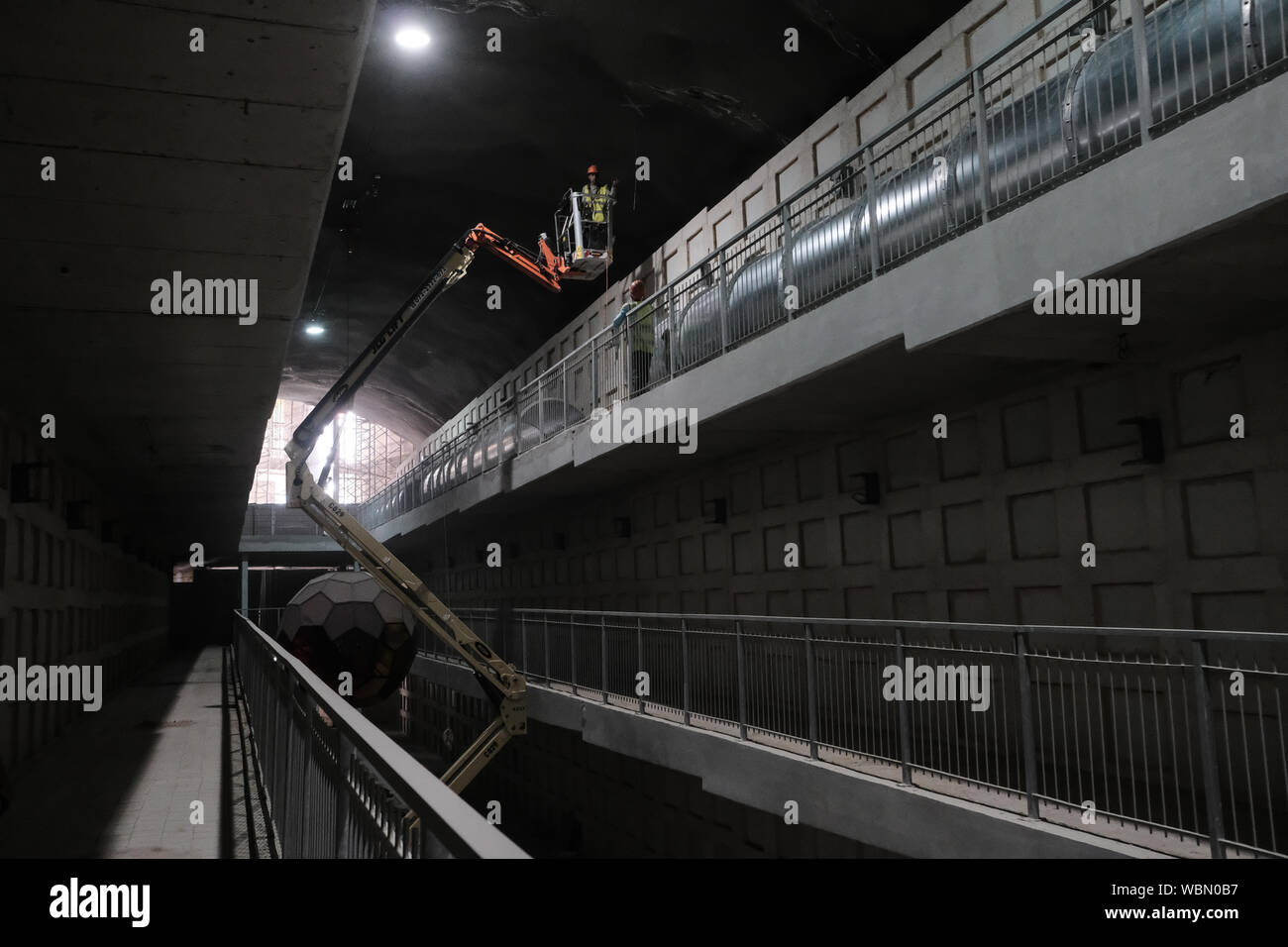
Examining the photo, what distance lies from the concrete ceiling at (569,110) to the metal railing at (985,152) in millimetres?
1599

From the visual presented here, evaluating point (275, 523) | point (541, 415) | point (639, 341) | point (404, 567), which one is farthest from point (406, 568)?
point (275, 523)

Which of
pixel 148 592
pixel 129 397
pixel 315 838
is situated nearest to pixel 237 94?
pixel 315 838

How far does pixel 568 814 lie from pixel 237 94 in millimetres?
17148

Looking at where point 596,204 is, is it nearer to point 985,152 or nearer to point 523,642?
point 523,642

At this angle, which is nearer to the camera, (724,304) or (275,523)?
(724,304)

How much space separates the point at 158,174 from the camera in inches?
196

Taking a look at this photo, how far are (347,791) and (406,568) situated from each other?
54.5 feet

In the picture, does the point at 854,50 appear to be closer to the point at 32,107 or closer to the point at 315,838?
the point at 32,107

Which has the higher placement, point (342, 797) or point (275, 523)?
point (275, 523)

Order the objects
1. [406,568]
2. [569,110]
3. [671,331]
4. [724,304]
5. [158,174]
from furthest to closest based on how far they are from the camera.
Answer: [406,568]
[569,110]
[671,331]
[724,304]
[158,174]

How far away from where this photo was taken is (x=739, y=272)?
11328 mm

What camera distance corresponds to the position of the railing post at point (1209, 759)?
199 inches

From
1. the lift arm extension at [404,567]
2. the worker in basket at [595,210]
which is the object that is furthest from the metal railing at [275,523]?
the worker in basket at [595,210]

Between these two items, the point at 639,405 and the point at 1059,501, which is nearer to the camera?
the point at 1059,501
